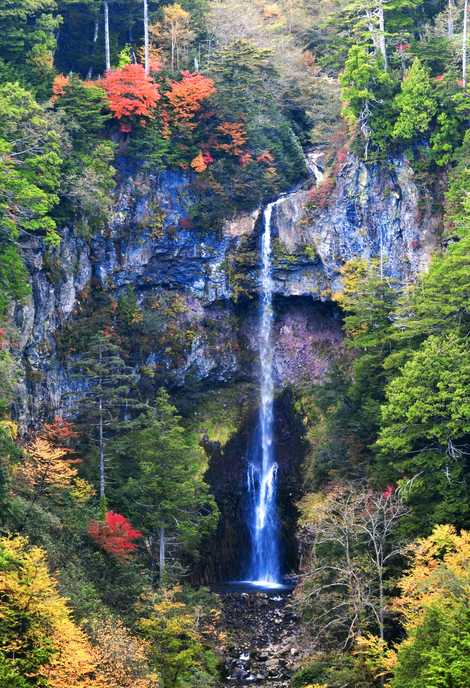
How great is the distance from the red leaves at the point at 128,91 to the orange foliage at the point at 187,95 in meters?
1.72

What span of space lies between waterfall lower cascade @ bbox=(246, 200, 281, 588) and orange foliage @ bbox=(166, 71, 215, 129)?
5.51 m

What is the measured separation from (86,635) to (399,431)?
1161 centimetres

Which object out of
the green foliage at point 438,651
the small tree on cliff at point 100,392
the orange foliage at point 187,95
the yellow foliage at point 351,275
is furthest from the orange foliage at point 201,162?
the green foliage at point 438,651

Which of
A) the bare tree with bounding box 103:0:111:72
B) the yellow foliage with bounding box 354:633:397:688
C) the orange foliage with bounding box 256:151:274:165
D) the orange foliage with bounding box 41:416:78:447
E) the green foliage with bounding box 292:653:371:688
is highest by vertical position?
the bare tree with bounding box 103:0:111:72

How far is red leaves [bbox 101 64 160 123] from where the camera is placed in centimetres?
4322

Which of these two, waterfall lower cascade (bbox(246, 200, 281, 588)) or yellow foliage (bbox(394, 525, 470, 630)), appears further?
waterfall lower cascade (bbox(246, 200, 281, 588))

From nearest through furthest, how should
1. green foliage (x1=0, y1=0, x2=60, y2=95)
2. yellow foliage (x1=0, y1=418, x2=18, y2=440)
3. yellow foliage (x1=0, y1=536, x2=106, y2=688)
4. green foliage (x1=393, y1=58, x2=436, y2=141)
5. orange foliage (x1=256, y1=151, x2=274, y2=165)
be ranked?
yellow foliage (x1=0, y1=536, x2=106, y2=688)
yellow foliage (x1=0, y1=418, x2=18, y2=440)
green foliage (x1=0, y1=0, x2=60, y2=95)
green foliage (x1=393, y1=58, x2=436, y2=141)
orange foliage (x1=256, y1=151, x2=274, y2=165)

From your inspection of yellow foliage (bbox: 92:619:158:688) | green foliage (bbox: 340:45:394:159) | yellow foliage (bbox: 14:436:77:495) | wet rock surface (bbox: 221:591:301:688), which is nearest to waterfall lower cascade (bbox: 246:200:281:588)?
wet rock surface (bbox: 221:591:301:688)

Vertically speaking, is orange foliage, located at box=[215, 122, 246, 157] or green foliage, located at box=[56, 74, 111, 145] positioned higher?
orange foliage, located at box=[215, 122, 246, 157]

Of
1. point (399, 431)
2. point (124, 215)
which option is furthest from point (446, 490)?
point (124, 215)

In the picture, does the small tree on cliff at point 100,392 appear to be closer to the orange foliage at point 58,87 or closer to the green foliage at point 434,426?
the orange foliage at point 58,87

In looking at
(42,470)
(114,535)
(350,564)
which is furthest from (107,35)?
(350,564)

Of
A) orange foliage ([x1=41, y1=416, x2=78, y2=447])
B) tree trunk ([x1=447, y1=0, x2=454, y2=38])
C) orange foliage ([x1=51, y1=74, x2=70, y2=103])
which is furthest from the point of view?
tree trunk ([x1=447, y1=0, x2=454, y2=38])

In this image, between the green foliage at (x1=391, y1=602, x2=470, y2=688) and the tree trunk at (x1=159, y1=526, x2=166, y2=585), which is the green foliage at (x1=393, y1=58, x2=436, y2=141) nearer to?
the tree trunk at (x1=159, y1=526, x2=166, y2=585)
